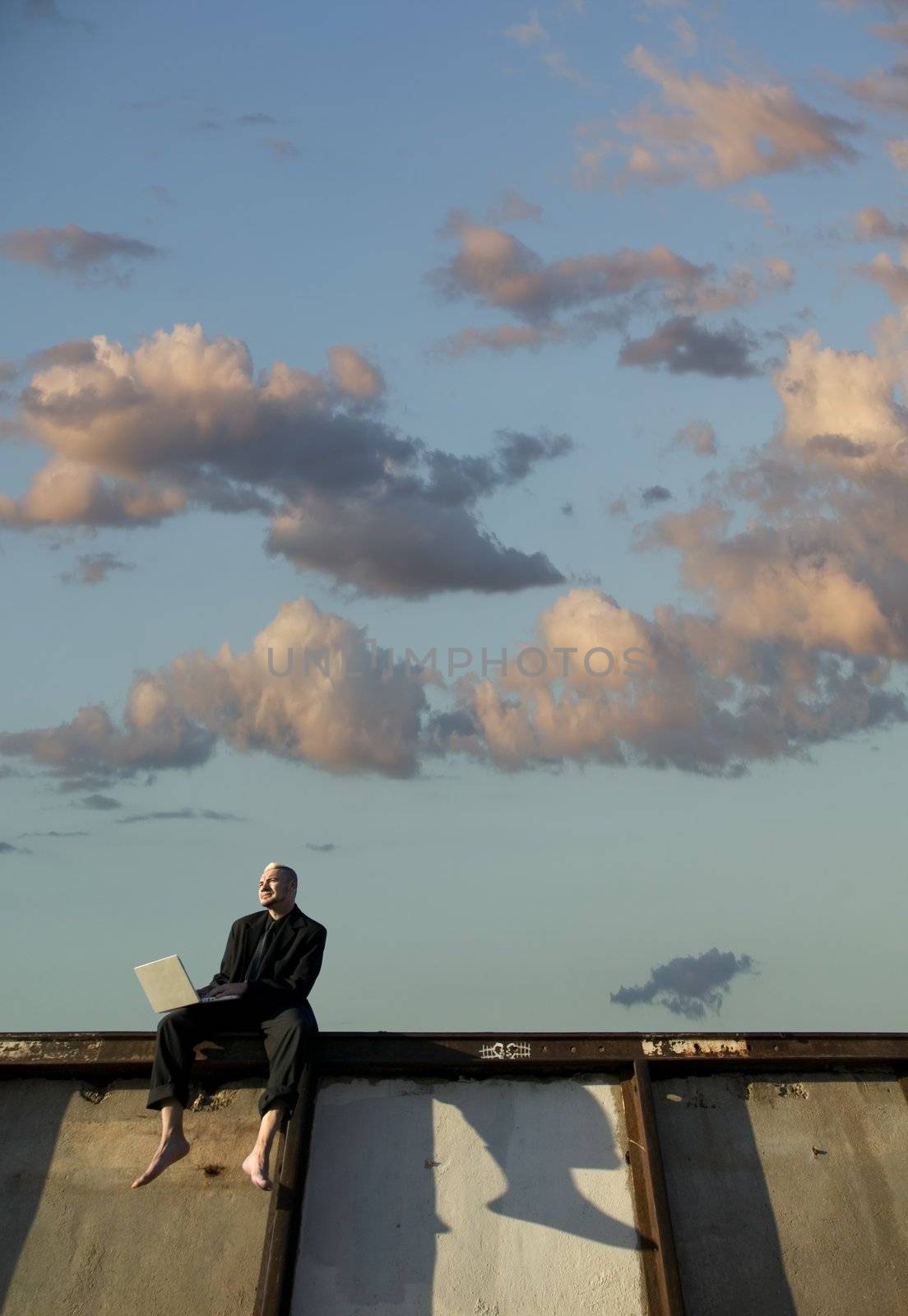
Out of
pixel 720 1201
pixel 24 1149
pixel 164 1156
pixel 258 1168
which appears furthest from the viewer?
pixel 24 1149

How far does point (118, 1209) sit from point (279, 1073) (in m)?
1.39

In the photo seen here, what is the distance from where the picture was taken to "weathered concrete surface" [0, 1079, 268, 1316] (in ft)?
21.9

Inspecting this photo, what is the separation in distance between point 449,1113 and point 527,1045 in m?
0.69

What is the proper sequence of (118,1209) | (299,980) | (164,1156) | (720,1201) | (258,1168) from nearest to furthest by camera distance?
(258,1168)
(164,1156)
(118,1209)
(720,1201)
(299,980)

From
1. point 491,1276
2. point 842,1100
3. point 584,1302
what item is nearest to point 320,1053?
point 491,1276

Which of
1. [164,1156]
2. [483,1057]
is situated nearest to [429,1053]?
[483,1057]

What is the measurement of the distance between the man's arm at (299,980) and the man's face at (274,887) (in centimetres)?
36

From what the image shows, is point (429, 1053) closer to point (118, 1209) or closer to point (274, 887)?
point (274, 887)

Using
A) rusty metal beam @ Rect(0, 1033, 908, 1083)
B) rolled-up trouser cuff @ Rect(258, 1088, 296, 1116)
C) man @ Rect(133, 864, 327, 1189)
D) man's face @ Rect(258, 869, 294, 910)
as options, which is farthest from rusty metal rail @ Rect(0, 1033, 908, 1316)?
man's face @ Rect(258, 869, 294, 910)

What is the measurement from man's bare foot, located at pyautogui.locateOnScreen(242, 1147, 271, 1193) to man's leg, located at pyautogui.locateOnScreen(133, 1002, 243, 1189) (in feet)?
1.85

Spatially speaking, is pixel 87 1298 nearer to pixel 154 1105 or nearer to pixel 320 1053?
pixel 154 1105

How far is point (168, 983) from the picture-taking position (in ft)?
23.2

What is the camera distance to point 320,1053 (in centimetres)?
746

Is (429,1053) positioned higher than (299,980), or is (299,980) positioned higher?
(299,980)
